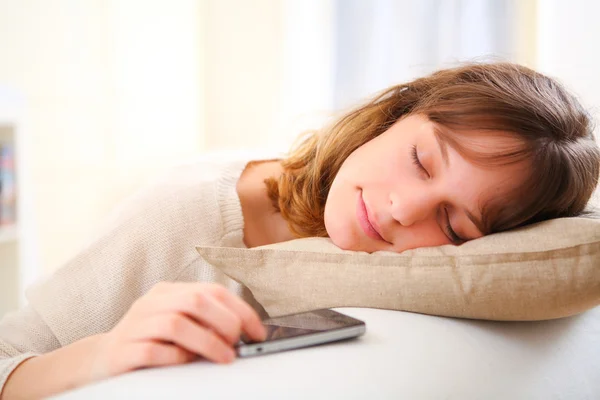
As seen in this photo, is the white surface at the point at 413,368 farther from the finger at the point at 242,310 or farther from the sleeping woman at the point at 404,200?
the sleeping woman at the point at 404,200

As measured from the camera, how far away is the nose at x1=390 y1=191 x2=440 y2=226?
3.42 feet

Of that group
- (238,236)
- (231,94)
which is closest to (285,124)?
(231,94)

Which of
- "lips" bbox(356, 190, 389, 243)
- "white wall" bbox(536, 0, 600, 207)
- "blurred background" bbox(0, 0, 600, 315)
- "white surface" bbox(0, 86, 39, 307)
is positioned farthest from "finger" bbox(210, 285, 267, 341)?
"white surface" bbox(0, 86, 39, 307)

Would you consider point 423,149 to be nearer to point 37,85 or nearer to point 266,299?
point 266,299

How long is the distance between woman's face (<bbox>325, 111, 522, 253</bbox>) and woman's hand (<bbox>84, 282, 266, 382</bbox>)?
48 centimetres

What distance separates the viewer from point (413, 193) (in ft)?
3.45

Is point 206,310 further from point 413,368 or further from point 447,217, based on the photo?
point 447,217

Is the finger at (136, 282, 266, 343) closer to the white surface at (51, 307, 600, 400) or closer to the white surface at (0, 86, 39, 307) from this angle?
the white surface at (51, 307, 600, 400)

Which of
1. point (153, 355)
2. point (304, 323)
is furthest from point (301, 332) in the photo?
point (153, 355)

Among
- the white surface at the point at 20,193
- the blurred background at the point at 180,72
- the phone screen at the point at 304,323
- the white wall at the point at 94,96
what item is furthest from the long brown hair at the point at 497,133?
the white wall at the point at 94,96

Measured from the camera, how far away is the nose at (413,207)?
3.42ft

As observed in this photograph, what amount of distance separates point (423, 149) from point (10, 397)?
71 centimetres

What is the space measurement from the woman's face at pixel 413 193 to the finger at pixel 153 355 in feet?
1.69

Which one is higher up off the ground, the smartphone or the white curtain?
the white curtain
